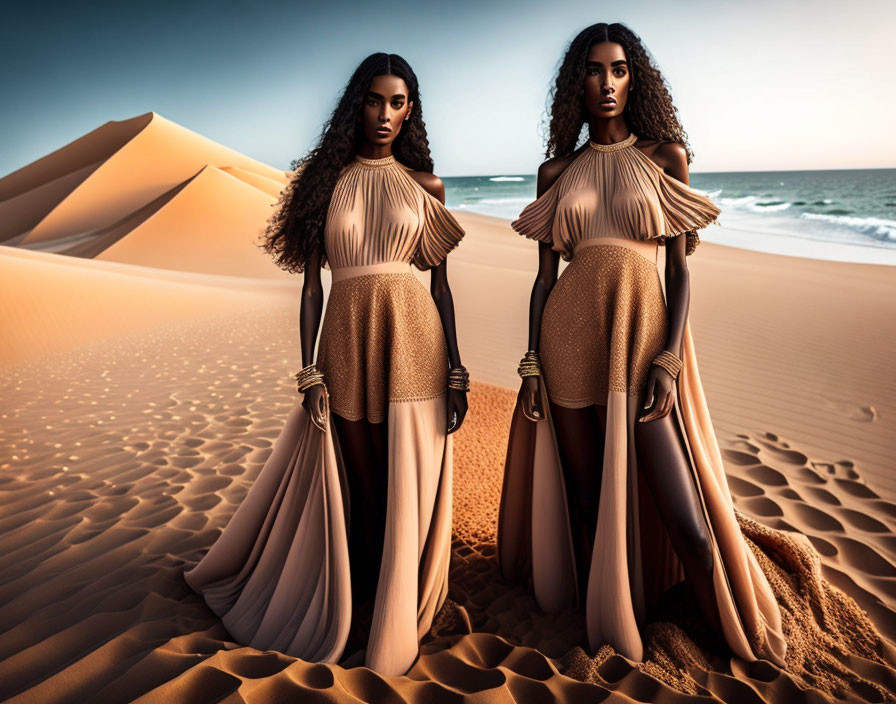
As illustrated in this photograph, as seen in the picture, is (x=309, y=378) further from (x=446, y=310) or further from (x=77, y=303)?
(x=77, y=303)

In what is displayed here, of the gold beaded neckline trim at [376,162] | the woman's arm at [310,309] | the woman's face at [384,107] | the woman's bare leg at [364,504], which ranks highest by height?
the woman's face at [384,107]

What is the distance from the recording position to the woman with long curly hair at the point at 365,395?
2.38 metres

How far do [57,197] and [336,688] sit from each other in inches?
1607

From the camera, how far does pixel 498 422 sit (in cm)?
539

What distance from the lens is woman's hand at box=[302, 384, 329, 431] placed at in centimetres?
242

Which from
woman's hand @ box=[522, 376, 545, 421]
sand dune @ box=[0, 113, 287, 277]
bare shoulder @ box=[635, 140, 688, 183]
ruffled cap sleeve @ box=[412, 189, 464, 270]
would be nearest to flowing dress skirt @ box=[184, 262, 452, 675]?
ruffled cap sleeve @ box=[412, 189, 464, 270]

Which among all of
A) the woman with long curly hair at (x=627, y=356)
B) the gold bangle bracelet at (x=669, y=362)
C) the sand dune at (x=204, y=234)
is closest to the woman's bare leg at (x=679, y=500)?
the woman with long curly hair at (x=627, y=356)

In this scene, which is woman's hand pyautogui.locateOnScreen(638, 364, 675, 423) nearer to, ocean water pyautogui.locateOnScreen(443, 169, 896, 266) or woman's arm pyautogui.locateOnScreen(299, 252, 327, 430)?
woman's arm pyautogui.locateOnScreen(299, 252, 327, 430)

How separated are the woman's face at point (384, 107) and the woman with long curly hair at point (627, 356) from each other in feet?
2.20

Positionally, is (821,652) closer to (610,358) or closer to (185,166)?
(610,358)

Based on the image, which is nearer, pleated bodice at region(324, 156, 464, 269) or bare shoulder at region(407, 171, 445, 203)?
pleated bodice at region(324, 156, 464, 269)

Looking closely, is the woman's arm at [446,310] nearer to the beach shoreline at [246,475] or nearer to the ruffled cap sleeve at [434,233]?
the ruffled cap sleeve at [434,233]

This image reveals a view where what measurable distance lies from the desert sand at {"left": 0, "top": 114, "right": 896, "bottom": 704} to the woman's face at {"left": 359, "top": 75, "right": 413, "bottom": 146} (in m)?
2.04

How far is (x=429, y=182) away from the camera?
2.59m
